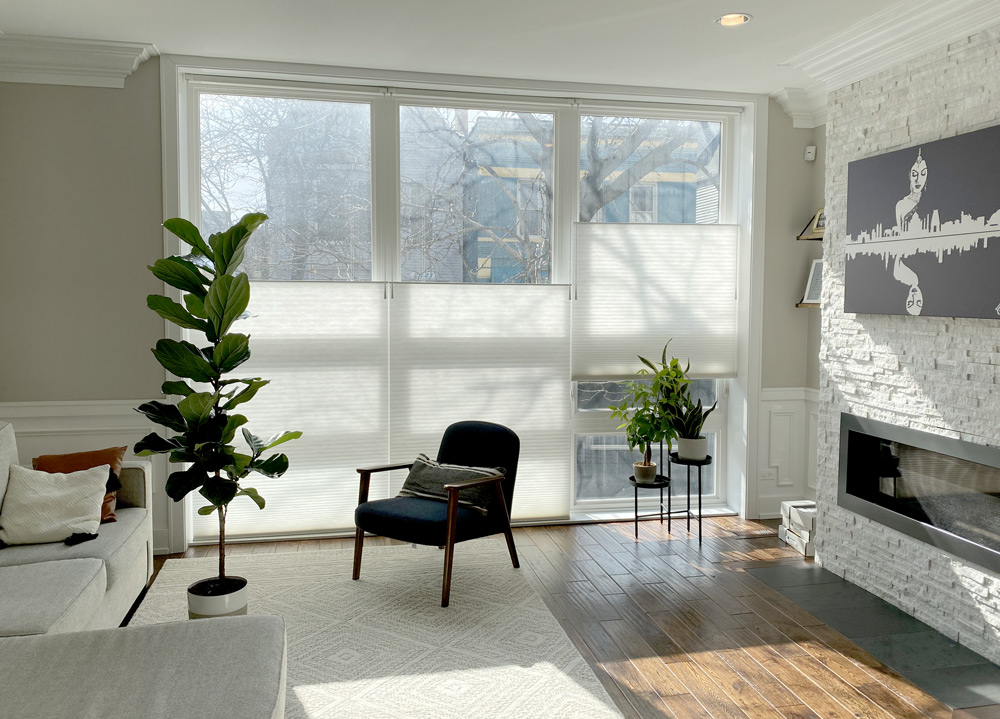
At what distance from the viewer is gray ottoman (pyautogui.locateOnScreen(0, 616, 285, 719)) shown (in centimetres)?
188

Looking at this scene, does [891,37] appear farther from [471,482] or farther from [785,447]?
A: [471,482]

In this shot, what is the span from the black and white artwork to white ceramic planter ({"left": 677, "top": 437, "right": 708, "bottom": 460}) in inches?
43.8

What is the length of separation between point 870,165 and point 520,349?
6.99 feet

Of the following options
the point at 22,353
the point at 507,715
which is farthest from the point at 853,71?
the point at 22,353

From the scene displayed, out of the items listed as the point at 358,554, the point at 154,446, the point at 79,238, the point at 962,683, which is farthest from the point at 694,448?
the point at 79,238

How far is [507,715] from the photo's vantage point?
263 cm

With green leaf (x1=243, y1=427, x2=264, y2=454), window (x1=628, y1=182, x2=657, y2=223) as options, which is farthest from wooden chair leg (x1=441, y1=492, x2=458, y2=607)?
window (x1=628, y1=182, x2=657, y2=223)

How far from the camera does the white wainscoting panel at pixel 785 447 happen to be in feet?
16.3

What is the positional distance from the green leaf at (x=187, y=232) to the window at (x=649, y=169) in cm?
247

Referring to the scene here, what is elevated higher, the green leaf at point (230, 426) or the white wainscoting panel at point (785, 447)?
the green leaf at point (230, 426)

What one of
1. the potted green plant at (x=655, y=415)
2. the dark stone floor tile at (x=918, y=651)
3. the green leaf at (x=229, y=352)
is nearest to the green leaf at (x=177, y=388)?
the green leaf at (x=229, y=352)

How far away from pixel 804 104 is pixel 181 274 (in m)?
3.79

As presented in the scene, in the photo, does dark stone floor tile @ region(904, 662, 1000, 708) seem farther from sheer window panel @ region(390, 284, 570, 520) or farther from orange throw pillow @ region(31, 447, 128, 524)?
orange throw pillow @ region(31, 447, 128, 524)

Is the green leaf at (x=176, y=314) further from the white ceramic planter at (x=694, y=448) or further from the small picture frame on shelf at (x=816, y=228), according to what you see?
the small picture frame on shelf at (x=816, y=228)
